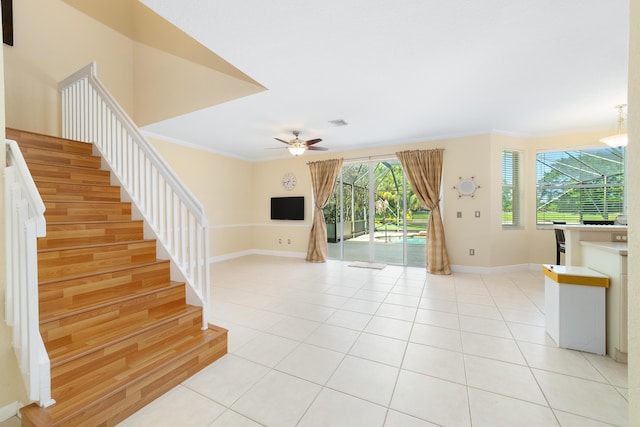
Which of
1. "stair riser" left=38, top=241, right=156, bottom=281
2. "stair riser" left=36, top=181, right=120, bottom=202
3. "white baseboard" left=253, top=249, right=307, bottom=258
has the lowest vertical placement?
"white baseboard" left=253, top=249, right=307, bottom=258

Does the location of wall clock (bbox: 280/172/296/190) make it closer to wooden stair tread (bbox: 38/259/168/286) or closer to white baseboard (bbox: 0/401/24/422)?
wooden stair tread (bbox: 38/259/168/286)

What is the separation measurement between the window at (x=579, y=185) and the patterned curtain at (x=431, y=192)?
201 centimetres

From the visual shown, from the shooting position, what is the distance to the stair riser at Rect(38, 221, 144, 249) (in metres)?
2.18

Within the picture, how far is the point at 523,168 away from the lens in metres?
5.20

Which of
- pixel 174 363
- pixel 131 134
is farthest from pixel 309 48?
pixel 174 363

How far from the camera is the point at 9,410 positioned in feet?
5.05

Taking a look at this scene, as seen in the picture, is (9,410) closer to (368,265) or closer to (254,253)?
(368,265)

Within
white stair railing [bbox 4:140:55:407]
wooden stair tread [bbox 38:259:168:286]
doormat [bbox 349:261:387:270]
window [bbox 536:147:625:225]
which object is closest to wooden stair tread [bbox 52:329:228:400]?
white stair railing [bbox 4:140:55:407]

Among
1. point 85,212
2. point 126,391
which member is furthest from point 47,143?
point 126,391

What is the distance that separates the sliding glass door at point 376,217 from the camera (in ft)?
18.3

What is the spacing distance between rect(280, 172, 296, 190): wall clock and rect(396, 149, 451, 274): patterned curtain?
9.39 feet

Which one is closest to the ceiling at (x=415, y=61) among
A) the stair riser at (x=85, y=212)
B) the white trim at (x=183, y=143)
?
the white trim at (x=183, y=143)

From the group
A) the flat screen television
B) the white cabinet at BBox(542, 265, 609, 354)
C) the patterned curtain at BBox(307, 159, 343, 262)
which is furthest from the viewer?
the flat screen television

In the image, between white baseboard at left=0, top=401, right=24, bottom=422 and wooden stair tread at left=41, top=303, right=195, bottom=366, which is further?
wooden stair tread at left=41, top=303, right=195, bottom=366
